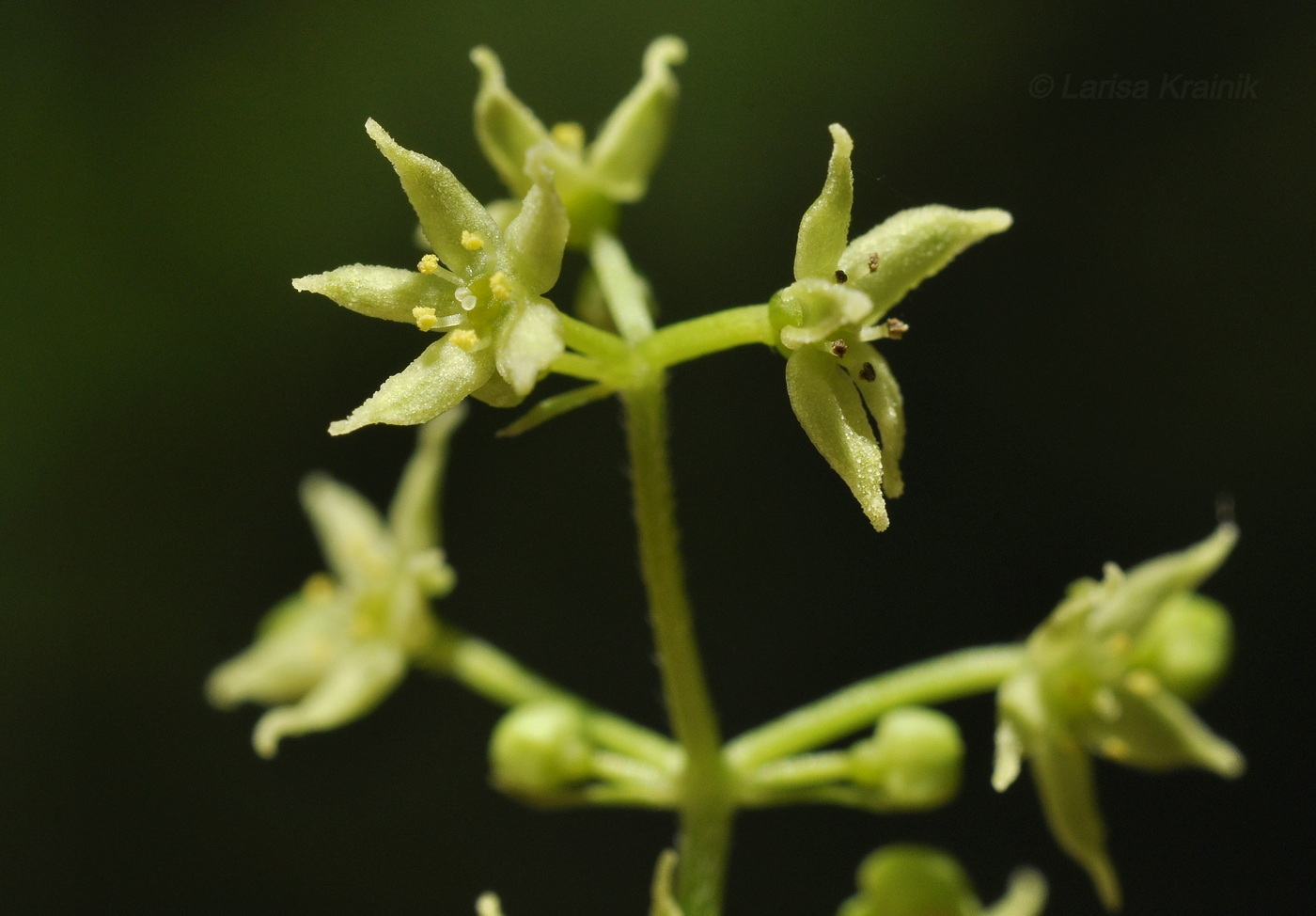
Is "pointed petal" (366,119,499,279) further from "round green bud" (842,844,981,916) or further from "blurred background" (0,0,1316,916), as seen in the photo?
"blurred background" (0,0,1316,916)

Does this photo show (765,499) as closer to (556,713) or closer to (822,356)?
(556,713)

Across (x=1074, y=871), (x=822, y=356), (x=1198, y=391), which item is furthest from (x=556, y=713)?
(x=1074, y=871)

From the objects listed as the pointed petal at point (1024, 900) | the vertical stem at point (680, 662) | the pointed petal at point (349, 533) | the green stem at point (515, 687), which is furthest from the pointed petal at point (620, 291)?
the pointed petal at point (1024, 900)

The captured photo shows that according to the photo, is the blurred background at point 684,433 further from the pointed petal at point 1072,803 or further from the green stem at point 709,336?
the green stem at point 709,336

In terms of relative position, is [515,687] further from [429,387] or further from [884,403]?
[884,403]

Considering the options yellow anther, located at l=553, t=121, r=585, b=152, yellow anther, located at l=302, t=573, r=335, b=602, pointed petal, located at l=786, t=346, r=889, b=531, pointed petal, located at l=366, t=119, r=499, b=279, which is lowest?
pointed petal, located at l=786, t=346, r=889, b=531

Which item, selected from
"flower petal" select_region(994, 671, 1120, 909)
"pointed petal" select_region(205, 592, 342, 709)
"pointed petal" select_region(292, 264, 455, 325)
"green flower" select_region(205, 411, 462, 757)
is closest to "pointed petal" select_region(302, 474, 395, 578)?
"green flower" select_region(205, 411, 462, 757)
